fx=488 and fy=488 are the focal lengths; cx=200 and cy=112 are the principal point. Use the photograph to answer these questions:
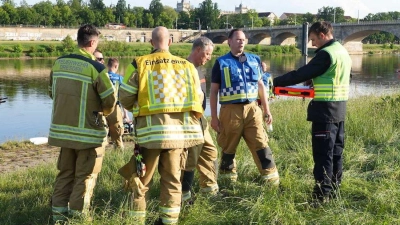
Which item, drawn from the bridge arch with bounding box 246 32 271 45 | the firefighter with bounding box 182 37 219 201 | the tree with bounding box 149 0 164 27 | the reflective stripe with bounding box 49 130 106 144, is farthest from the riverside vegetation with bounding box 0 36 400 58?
the tree with bounding box 149 0 164 27

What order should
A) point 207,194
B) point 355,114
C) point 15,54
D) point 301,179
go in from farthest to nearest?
point 15,54
point 355,114
point 301,179
point 207,194

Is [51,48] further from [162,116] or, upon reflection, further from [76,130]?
[162,116]

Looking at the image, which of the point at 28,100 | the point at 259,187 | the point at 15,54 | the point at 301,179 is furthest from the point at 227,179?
the point at 15,54

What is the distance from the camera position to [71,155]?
4.16m

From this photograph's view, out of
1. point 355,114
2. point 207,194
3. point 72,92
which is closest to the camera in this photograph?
point 72,92

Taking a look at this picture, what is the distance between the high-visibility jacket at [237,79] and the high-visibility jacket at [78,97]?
1.32m

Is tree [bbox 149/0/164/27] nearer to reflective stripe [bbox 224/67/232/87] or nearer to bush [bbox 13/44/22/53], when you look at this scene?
bush [bbox 13/44/22/53]

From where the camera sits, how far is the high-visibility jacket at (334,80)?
442 centimetres

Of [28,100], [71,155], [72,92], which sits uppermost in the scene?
[72,92]

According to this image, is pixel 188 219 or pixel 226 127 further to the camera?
pixel 226 127

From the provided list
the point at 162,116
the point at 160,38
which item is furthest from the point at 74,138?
the point at 160,38

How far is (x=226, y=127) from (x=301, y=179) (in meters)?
0.93

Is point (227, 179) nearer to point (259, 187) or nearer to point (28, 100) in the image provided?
point (259, 187)

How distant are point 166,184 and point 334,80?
180 cm
